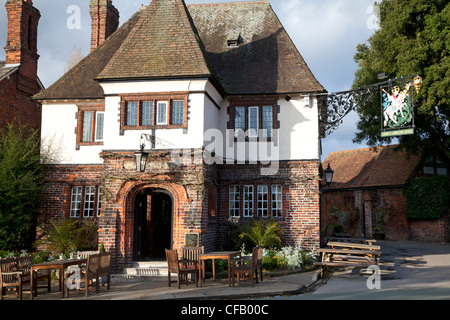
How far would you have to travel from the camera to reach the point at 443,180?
26.9 meters

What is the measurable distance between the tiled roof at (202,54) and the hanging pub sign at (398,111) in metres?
3.02

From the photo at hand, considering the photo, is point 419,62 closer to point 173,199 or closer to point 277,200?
A: point 277,200

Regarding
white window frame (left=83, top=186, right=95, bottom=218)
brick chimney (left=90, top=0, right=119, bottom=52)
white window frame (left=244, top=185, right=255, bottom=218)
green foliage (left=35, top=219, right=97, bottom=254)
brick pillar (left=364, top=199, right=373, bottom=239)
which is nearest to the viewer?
green foliage (left=35, top=219, right=97, bottom=254)

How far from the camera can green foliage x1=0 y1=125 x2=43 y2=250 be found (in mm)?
15516

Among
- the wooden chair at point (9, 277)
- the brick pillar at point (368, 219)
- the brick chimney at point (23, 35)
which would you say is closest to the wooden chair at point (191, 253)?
the wooden chair at point (9, 277)

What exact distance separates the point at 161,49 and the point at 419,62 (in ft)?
45.3

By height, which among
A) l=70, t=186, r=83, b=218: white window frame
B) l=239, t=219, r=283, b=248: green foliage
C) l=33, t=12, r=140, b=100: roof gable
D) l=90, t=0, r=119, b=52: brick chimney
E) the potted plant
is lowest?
the potted plant

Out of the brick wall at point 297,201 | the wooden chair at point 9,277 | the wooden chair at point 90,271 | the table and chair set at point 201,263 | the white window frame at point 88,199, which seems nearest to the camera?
the wooden chair at point 9,277

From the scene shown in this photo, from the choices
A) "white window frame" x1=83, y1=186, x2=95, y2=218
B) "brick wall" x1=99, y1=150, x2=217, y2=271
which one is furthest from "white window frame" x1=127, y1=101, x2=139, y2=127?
"white window frame" x1=83, y1=186, x2=95, y2=218

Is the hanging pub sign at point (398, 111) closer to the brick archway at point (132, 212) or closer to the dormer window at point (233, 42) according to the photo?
the brick archway at point (132, 212)

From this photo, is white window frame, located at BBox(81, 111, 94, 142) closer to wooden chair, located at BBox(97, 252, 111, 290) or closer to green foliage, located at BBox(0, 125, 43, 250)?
green foliage, located at BBox(0, 125, 43, 250)

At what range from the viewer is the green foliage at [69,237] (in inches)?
604

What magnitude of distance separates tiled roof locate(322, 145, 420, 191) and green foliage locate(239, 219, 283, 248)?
1494cm

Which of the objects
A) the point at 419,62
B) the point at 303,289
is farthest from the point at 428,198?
the point at 303,289
